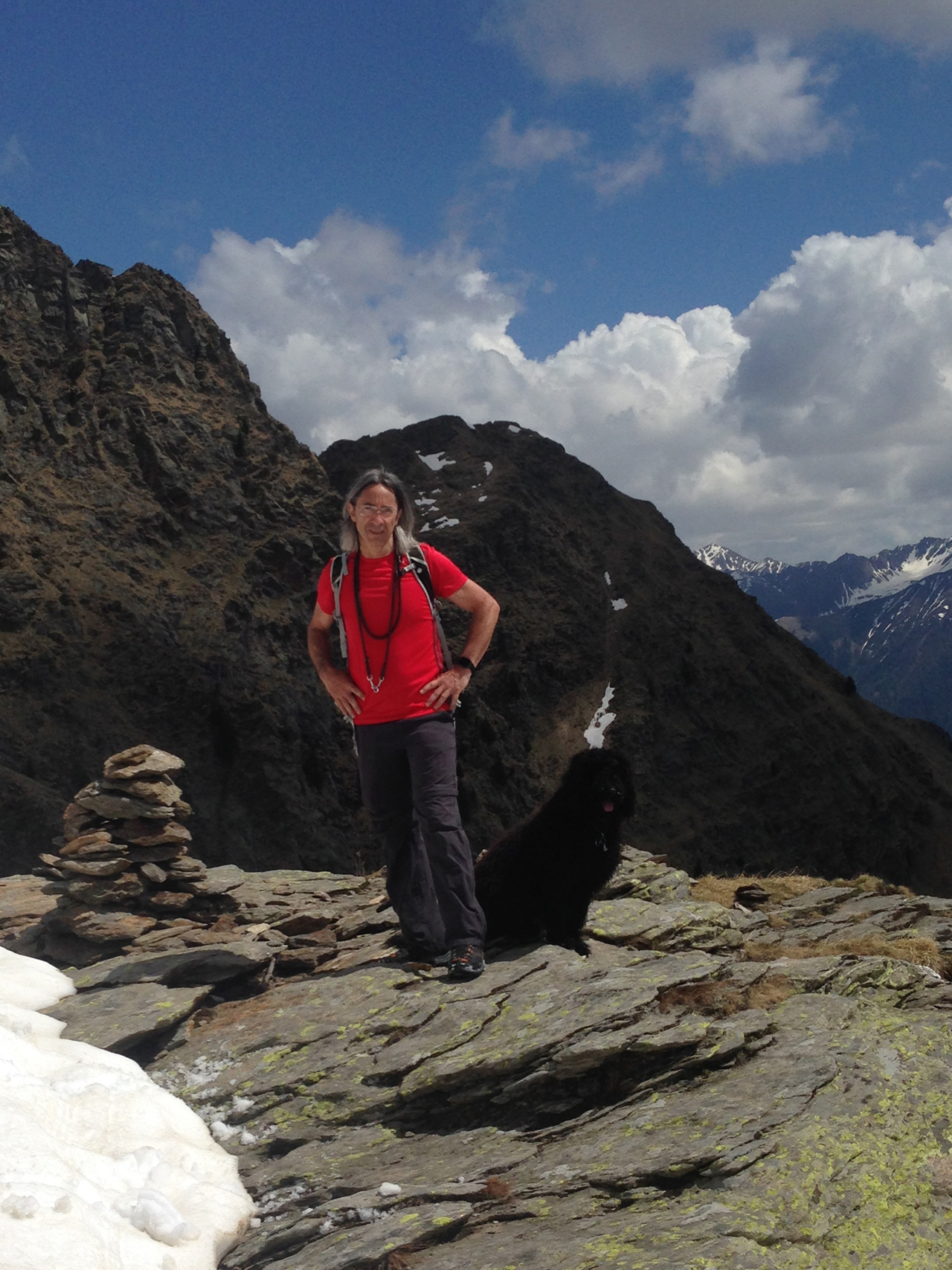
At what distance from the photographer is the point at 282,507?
95438 millimetres

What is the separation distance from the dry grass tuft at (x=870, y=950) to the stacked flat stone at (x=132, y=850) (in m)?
7.28

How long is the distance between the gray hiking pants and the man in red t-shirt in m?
0.01

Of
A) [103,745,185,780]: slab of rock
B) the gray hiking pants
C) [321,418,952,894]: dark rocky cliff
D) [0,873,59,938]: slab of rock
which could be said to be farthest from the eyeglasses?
[321,418,952,894]: dark rocky cliff

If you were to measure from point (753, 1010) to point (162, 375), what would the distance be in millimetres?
102912

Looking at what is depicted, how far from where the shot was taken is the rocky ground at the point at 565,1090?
4621 mm

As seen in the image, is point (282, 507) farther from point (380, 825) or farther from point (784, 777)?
point (380, 825)

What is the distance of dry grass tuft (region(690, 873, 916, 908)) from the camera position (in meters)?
14.4

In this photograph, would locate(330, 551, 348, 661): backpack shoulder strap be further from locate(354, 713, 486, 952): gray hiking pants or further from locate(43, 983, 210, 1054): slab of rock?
locate(43, 983, 210, 1054): slab of rock

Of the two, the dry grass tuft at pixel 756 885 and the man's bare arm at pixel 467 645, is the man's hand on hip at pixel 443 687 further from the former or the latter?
the dry grass tuft at pixel 756 885

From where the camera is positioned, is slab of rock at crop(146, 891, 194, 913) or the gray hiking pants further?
slab of rock at crop(146, 891, 194, 913)

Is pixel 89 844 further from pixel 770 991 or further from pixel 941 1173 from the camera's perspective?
pixel 941 1173

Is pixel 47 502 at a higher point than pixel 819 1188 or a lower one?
higher

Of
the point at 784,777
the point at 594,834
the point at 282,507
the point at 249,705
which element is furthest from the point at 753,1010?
the point at 784,777

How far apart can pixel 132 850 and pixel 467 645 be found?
231 inches
